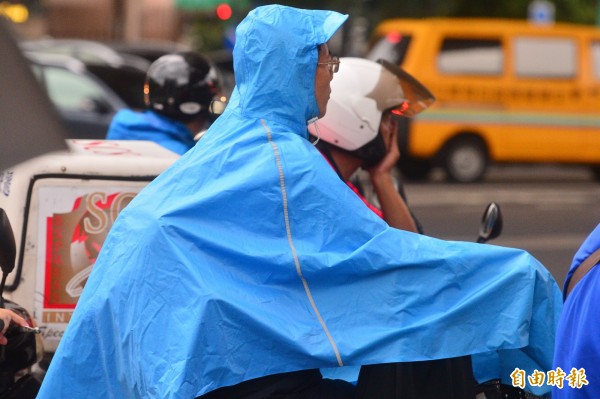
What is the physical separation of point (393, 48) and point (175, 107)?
1330 cm

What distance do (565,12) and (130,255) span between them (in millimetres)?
26959

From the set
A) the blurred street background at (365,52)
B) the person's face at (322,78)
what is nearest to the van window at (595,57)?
the blurred street background at (365,52)

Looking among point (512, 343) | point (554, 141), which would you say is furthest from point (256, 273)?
point (554, 141)

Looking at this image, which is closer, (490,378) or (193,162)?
(193,162)

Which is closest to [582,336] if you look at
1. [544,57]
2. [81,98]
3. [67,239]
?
[67,239]

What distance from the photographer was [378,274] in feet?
10.8

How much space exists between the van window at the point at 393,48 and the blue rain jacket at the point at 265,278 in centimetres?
1497

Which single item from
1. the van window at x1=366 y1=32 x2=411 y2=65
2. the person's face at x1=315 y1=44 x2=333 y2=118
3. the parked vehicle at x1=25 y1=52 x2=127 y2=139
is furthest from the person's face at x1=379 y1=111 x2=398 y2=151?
the van window at x1=366 y1=32 x2=411 y2=65

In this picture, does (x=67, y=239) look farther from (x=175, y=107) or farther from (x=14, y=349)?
(x=175, y=107)

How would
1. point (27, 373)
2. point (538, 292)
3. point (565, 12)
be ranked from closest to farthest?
point (538, 292), point (27, 373), point (565, 12)

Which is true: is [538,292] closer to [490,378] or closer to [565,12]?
[490,378]

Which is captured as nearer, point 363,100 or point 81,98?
point 363,100

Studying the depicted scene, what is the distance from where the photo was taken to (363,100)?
4.73 meters

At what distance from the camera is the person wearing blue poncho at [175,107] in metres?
5.37
